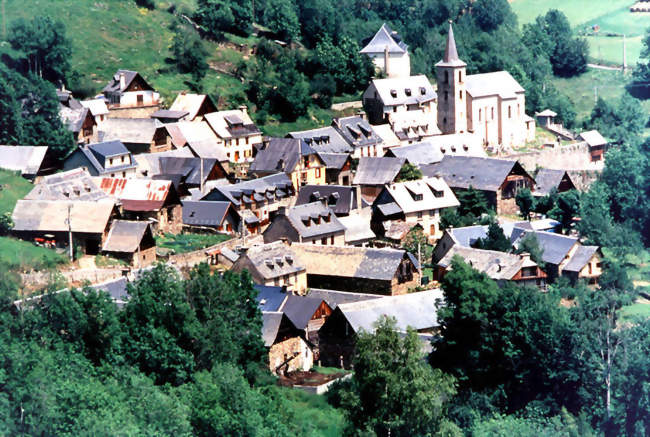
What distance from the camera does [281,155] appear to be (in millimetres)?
88000

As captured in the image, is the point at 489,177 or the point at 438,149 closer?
the point at 489,177

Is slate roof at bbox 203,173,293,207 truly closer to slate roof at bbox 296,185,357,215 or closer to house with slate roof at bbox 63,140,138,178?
slate roof at bbox 296,185,357,215

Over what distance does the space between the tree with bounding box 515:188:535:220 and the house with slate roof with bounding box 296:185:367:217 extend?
1120 cm

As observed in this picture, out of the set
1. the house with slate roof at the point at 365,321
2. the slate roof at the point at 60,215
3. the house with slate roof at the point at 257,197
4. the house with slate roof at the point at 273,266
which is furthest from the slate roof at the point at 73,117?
the house with slate roof at the point at 365,321

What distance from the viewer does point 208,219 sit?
78.3 meters

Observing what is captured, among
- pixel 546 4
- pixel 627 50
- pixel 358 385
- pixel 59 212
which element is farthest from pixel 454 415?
pixel 546 4

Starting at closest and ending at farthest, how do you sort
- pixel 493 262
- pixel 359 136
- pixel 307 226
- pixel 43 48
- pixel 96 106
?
pixel 493 262 → pixel 307 226 → pixel 96 106 → pixel 359 136 → pixel 43 48

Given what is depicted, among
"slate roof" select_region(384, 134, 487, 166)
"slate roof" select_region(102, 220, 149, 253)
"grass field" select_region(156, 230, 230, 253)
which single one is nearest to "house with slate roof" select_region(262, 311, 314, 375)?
"slate roof" select_region(102, 220, 149, 253)

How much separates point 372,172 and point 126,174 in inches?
569

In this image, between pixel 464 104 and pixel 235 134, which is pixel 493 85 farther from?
pixel 235 134

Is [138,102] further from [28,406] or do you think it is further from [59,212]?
[28,406]

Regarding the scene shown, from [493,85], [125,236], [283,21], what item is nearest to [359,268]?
[125,236]

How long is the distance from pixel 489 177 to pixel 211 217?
64.6ft

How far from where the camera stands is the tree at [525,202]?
8925cm
